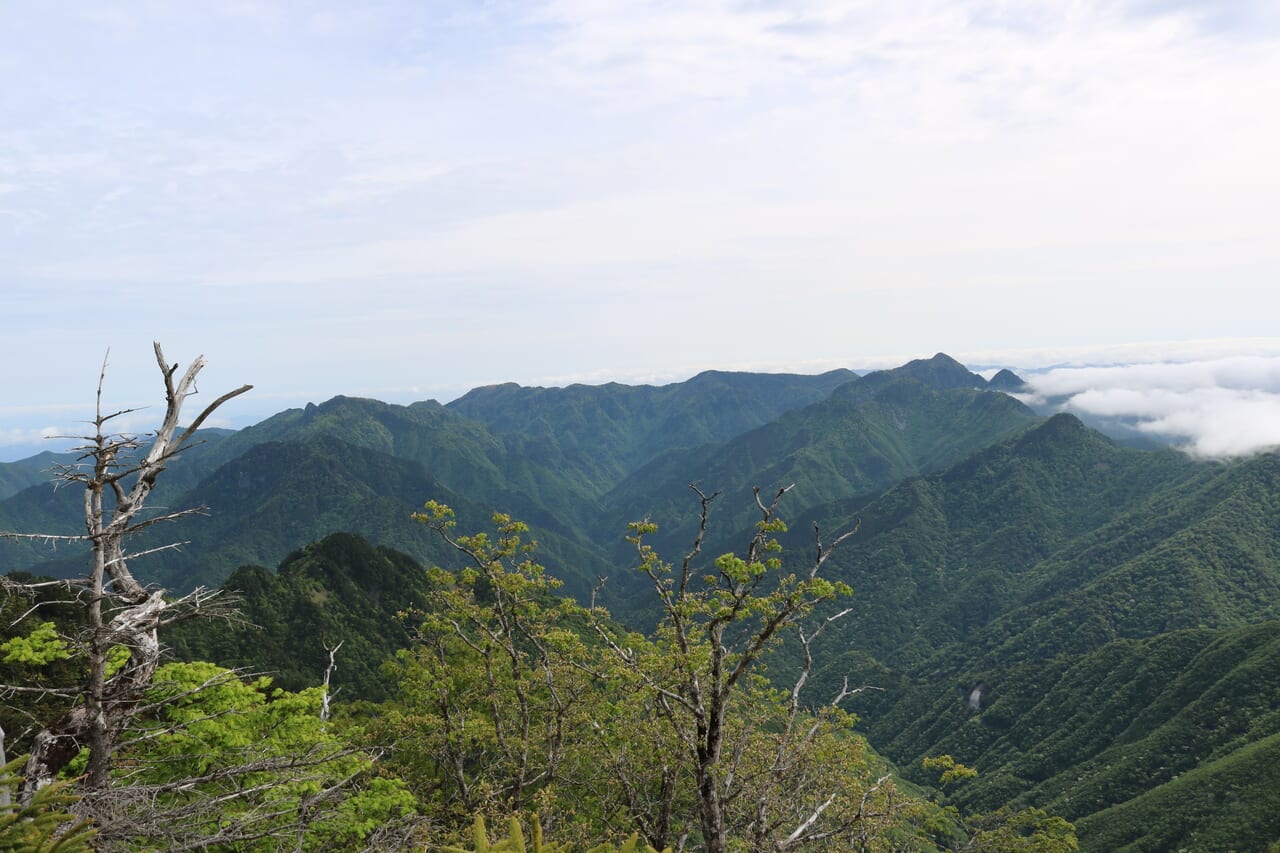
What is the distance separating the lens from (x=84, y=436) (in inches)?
485

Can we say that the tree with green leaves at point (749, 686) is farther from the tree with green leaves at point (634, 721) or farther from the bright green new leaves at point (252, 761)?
the bright green new leaves at point (252, 761)

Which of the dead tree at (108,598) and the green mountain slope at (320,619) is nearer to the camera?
the dead tree at (108,598)

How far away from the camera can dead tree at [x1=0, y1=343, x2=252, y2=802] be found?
1255cm

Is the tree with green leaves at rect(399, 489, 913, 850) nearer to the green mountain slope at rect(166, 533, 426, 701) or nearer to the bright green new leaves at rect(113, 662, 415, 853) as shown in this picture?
the bright green new leaves at rect(113, 662, 415, 853)

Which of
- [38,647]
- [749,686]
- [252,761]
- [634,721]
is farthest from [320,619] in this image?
[38,647]

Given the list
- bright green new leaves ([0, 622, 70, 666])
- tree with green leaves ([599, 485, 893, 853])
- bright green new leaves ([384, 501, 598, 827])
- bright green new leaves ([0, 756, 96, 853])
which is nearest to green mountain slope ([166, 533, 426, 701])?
bright green new leaves ([384, 501, 598, 827])

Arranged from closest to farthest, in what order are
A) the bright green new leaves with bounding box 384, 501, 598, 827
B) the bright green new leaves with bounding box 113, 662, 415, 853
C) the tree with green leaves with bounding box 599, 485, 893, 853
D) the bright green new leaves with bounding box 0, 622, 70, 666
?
the bright green new leaves with bounding box 0, 622, 70, 666
the bright green new leaves with bounding box 113, 662, 415, 853
the tree with green leaves with bounding box 599, 485, 893, 853
the bright green new leaves with bounding box 384, 501, 598, 827

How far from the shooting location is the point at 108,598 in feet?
41.8

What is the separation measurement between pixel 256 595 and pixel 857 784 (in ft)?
441

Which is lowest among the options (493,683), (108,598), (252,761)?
(493,683)

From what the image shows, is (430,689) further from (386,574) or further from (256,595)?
(386,574)

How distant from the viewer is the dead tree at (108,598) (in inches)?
494

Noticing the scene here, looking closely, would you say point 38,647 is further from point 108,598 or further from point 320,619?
point 320,619

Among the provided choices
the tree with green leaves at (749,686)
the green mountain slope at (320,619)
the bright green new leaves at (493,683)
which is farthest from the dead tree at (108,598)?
the green mountain slope at (320,619)
